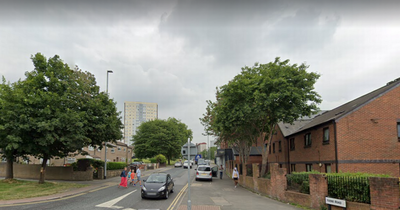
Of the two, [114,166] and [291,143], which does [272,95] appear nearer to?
[291,143]

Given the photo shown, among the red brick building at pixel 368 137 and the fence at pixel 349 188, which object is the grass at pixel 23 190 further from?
the red brick building at pixel 368 137

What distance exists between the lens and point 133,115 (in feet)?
509

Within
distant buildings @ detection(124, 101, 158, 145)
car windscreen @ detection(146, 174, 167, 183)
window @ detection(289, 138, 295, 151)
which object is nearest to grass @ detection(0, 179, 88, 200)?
car windscreen @ detection(146, 174, 167, 183)

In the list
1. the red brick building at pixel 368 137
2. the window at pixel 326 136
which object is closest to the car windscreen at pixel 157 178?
the red brick building at pixel 368 137

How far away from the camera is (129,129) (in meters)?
154

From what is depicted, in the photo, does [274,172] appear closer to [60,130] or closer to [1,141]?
[60,130]

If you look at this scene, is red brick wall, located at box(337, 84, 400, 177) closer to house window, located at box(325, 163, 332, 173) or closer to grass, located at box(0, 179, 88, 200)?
house window, located at box(325, 163, 332, 173)

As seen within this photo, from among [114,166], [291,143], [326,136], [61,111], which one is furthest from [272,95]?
[114,166]

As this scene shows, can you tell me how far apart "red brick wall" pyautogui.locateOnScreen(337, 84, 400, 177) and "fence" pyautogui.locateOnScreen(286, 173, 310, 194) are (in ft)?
12.8

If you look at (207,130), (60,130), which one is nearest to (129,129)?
(207,130)

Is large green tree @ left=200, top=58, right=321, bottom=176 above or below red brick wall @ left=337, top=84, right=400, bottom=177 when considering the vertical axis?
above

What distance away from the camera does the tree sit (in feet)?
60.2

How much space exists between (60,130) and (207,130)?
16.9 metres

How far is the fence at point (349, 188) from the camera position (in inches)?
403
